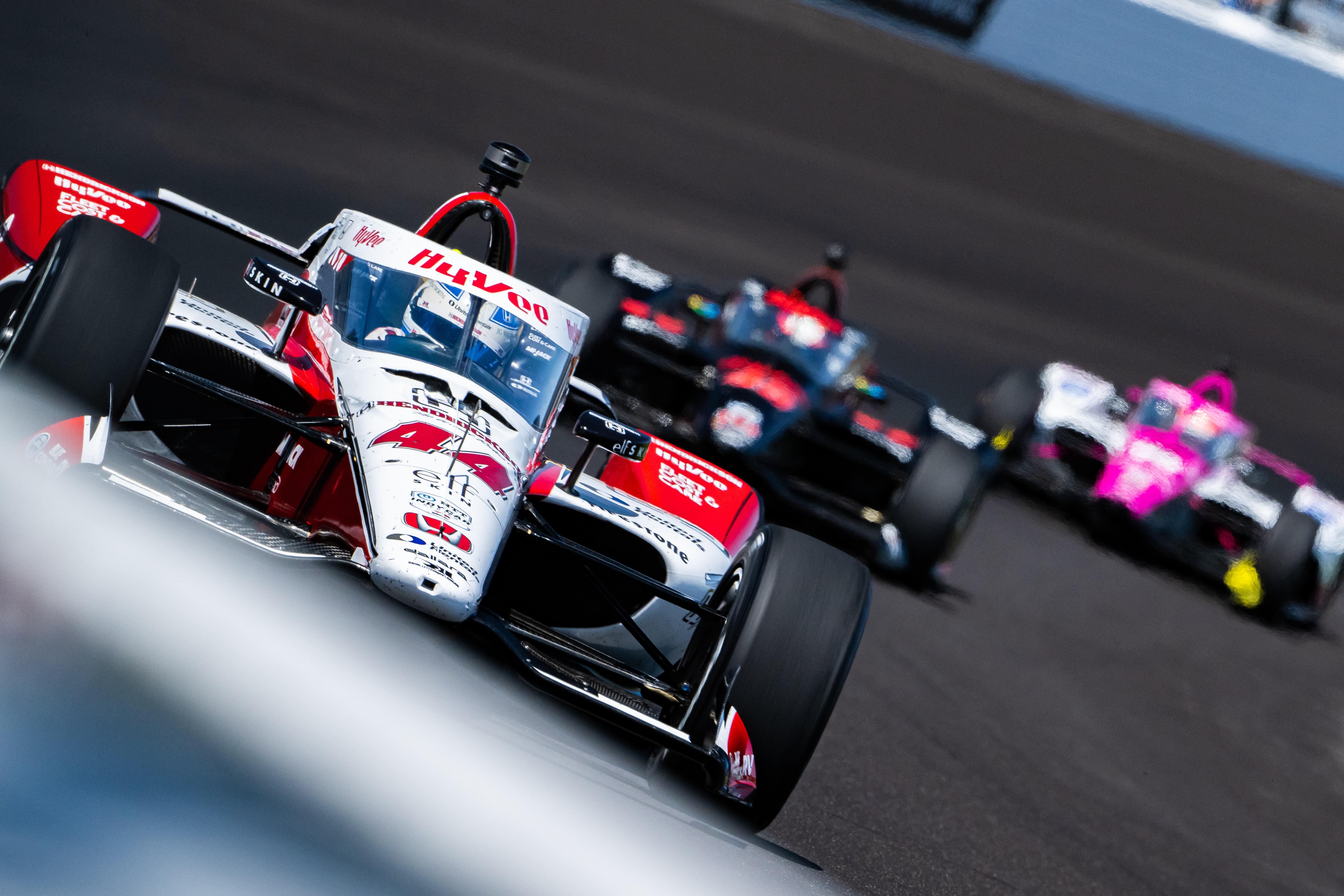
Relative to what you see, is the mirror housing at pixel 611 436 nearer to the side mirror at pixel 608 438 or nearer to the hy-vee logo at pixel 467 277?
the side mirror at pixel 608 438

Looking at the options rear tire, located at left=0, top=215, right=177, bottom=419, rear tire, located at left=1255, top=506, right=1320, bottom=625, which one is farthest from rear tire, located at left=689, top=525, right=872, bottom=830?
rear tire, located at left=1255, top=506, right=1320, bottom=625

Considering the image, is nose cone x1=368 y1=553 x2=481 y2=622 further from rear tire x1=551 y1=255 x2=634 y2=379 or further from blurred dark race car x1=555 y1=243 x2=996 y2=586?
rear tire x1=551 y1=255 x2=634 y2=379

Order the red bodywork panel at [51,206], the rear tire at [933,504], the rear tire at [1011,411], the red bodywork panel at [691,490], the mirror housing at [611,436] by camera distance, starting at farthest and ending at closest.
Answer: the rear tire at [1011,411] < the rear tire at [933,504] < the red bodywork panel at [51,206] < the red bodywork panel at [691,490] < the mirror housing at [611,436]

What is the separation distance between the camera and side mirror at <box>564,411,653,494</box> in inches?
211

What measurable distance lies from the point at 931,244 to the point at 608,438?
13.5m

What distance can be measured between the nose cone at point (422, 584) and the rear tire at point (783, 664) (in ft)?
2.60

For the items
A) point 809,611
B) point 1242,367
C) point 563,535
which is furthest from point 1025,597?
point 1242,367

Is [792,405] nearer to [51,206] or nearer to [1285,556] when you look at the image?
[1285,556]

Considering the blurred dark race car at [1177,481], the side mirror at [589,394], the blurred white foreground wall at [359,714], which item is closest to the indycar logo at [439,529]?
the blurred white foreground wall at [359,714]

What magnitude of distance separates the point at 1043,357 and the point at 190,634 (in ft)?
42.4

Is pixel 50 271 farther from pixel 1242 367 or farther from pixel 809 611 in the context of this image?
pixel 1242 367

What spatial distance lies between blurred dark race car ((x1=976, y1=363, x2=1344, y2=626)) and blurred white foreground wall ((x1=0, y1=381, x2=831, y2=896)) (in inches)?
286

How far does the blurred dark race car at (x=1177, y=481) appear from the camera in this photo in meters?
11.3

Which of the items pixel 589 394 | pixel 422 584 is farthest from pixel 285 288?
pixel 589 394
